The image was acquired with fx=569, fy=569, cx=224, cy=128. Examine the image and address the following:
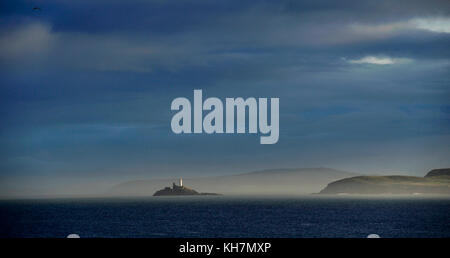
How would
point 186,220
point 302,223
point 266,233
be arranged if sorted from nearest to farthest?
point 266,233 < point 302,223 < point 186,220

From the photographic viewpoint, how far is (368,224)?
435ft
